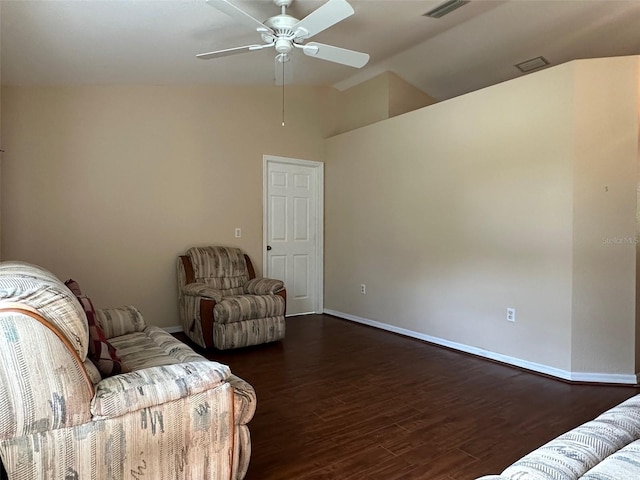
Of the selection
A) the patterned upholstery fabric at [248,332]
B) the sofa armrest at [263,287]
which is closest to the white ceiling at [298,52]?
the sofa armrest at [263,287]

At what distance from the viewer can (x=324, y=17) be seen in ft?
7.68

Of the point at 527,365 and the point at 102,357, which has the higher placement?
the point at 102,357

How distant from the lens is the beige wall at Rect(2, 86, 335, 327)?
358cm

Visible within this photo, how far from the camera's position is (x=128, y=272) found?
4082 mm

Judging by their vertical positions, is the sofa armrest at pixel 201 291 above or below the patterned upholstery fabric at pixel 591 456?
above

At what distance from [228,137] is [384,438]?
12.0 feet

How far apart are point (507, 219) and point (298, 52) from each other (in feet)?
8.28

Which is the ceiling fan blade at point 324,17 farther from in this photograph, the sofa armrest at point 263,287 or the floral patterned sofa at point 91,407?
the sofa armrest at point 263,287

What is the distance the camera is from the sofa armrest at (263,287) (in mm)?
4059

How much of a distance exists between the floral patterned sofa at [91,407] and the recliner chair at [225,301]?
1.89m

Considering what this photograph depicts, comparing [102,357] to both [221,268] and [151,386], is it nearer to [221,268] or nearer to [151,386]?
[151,386]

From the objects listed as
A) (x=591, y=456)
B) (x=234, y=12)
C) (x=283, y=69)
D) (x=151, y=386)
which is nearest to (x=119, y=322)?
(x=151, y=386)

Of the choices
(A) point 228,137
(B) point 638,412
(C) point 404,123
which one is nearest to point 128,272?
(A) point 228,137

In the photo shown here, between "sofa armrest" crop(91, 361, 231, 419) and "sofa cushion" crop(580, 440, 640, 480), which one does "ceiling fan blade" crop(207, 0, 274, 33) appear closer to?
"sofa armrest" crop(91, 361, 231, 419)
